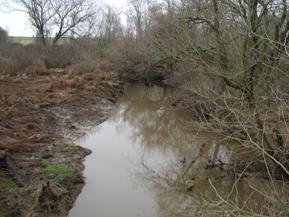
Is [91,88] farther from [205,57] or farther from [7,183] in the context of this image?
[7,183]

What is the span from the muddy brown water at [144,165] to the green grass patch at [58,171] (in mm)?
493

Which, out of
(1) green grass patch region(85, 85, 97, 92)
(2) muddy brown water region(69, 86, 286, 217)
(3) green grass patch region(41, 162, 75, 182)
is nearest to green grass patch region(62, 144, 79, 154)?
(2) muddy brown water region(69, 86, 286, 217)

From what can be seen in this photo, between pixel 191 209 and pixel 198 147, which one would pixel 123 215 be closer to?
pixel 191 209

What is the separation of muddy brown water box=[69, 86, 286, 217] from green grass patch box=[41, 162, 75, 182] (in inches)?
19.4

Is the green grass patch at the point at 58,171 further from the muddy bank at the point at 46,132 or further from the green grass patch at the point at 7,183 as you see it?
the green grass patch at the point at 7,183

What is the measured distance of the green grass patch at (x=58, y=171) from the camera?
8159mm

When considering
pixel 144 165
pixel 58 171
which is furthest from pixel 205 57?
pixel 58 171

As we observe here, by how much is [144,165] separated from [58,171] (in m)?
2.29

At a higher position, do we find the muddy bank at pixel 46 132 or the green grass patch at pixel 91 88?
the green grass patch at pixel 91 88

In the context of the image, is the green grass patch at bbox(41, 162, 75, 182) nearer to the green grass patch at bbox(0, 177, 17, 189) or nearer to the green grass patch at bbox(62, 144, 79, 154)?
the green grass patch at bbox(0, 177, 17, 189)

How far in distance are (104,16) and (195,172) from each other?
34.6 metres

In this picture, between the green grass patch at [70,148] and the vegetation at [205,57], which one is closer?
the vegetation at [205,57]

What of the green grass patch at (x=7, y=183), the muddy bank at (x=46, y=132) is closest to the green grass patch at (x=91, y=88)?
the muddy bank at (x=46, y=132)

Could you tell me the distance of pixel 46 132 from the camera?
38.4 feet
